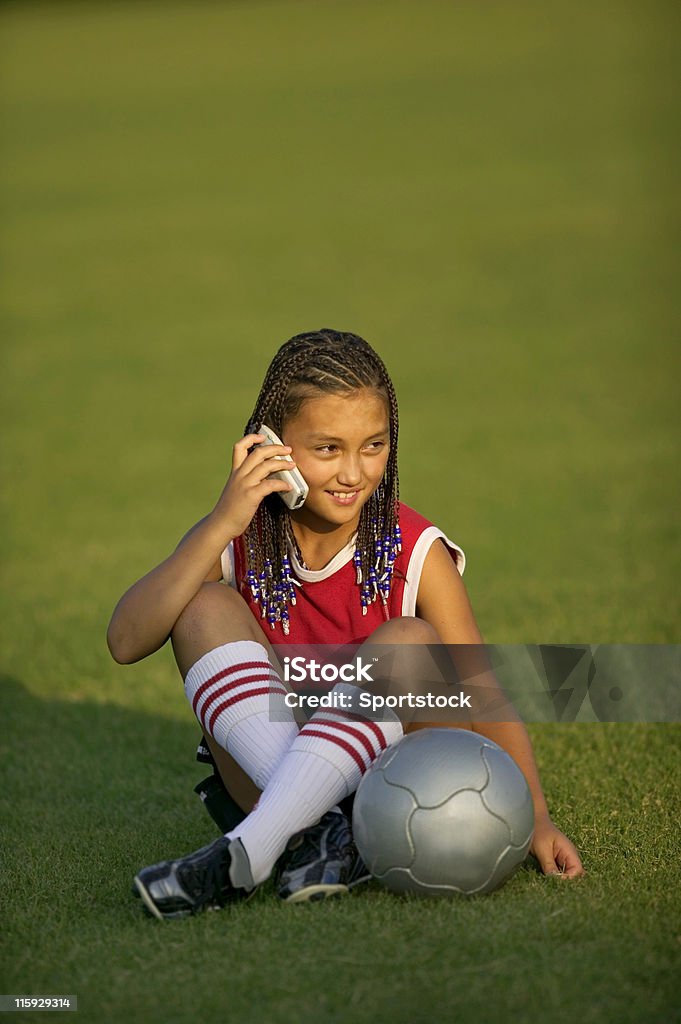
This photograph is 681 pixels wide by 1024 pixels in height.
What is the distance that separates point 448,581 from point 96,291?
Result: 16133mm

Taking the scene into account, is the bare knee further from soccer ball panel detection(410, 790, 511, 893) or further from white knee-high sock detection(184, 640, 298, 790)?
soccer ball panel detection(410, 790, 511, 893)

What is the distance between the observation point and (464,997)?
2.85 m

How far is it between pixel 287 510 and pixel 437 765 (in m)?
1.00

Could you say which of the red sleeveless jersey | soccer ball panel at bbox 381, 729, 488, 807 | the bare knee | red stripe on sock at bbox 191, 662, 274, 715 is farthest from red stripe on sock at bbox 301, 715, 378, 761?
the red sleeveless jersey

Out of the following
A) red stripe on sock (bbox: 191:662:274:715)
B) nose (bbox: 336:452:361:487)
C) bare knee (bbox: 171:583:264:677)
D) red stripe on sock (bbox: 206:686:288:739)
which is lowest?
red stripe on sock (bbox: 206:686:288:739)

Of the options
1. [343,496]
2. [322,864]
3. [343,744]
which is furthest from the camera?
[343,496]

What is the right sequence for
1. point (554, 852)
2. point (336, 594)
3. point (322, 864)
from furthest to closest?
point (336, 594) → point (554, 852) → point (322, 864)

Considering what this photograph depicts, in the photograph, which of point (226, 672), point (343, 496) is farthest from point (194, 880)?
point (343, 496)

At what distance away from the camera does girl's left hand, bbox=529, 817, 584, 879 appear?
3684 mm

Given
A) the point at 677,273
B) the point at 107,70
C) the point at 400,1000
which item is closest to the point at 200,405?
the point at 677,273

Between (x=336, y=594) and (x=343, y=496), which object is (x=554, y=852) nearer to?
(x=336, y=594)

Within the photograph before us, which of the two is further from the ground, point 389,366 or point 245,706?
point 389,366

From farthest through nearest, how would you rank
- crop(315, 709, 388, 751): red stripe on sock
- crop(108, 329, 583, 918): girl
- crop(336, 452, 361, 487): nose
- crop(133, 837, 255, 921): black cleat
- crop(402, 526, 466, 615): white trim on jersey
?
crop(402, 526, 466, 615): white trim on jersey → crop(336, 452, 361, 487): nose → crop(315, 709, 388, 751): red stripe on sock → crop(108, 329, 583, 918): girl → crop(133, 837, 255, 921): black cleat

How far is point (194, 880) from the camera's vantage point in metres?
3.31
